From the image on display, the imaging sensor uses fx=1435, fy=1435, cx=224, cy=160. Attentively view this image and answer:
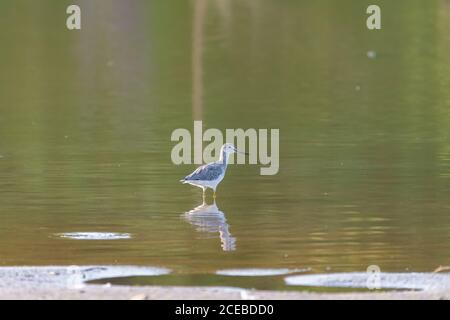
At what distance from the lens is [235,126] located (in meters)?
26.0

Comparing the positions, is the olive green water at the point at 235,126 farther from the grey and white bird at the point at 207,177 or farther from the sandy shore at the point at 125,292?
the sandy shore at the point at 125,292

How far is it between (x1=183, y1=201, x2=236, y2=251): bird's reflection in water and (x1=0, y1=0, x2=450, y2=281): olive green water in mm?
67

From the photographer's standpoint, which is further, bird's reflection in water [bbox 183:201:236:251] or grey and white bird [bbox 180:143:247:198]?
grey and white bird [bbox 180:143:247:198]

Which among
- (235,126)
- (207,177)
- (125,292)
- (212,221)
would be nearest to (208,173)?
(207,177)

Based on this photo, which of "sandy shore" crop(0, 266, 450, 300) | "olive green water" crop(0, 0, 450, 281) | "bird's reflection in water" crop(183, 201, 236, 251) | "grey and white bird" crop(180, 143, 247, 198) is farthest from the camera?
"grey and white bird" crop(180, 143, 247, 198)

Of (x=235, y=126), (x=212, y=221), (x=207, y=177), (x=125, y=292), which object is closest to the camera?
(x=125, y=292)

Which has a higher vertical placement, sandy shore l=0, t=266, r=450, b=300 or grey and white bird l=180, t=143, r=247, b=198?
grey and white bird l=180, t=143, r=247, b=198

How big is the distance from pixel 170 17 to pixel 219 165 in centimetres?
3547

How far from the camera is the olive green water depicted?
48.8 ft

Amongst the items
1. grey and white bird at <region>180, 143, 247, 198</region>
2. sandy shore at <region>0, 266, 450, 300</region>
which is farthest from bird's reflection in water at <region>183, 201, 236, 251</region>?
sandy shore at <region>0, 266, 450, 300</region>

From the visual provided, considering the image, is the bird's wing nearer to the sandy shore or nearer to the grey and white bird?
the grey and white bird

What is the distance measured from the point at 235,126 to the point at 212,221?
9.64 metres

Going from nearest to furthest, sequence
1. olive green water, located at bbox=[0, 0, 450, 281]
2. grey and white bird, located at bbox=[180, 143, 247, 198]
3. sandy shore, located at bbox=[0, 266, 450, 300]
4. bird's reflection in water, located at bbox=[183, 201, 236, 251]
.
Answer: sandy shore, located at bbox=[0, 266, 450, 300] < olive green water, located at bbox=[0, 0, 450, 281] < bird's reflection in water, located at bbox=[183, 201, 236, 251] < grey and white bird, located at bbox=[180, 143, 247, 198]

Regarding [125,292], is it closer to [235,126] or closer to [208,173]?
[208,173]
